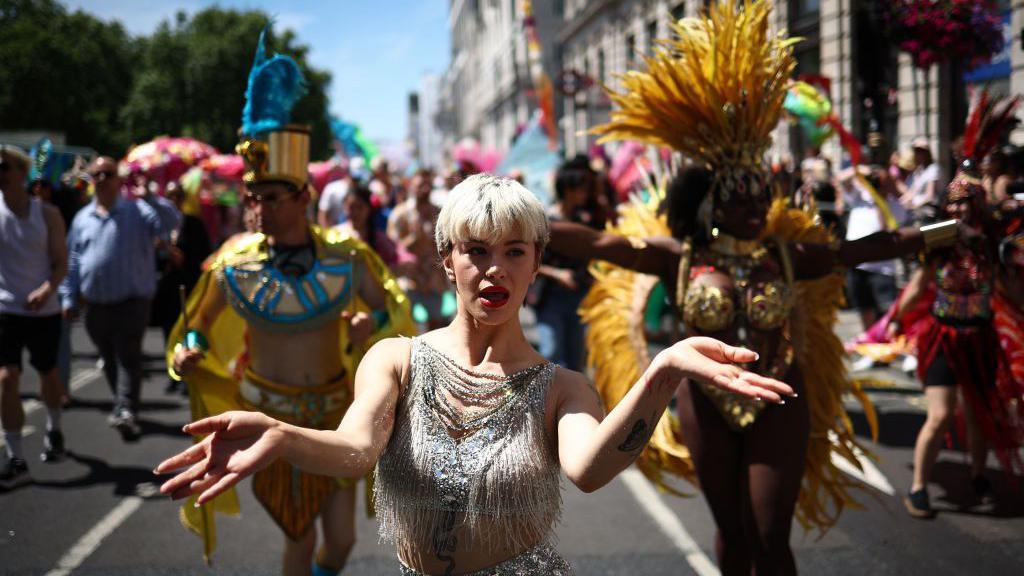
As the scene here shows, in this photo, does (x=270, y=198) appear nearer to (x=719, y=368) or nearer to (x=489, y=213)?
(x=489, y=213)

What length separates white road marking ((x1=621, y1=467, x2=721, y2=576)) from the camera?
14.7ft

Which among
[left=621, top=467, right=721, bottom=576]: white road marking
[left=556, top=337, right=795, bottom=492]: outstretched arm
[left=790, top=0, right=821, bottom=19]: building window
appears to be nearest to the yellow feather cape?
[left=556, top=337, right=795, bottom=492]: outstretched arm

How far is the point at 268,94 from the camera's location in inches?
155

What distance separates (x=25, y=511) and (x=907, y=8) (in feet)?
30.2

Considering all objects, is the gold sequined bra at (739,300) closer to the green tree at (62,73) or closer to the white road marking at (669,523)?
the white road marking at (669,523)

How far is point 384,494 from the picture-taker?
2318mm

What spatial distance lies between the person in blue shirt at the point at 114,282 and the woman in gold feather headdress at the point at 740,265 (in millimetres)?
4753

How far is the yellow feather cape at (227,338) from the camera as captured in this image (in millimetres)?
3838

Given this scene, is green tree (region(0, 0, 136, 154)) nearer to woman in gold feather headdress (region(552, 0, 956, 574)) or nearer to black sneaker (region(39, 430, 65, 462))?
black sneaker (region(39, 430, 65, 462))

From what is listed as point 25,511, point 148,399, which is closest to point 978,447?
point 25,511

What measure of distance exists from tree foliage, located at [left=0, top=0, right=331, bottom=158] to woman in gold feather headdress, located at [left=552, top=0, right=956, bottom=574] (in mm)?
43537

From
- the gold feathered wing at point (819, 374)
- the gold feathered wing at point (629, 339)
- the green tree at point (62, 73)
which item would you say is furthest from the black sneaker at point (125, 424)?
the green tree at point (62, 73)

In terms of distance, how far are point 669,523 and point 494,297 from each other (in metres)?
3.33

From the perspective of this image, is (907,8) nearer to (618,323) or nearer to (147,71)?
(618,323)
